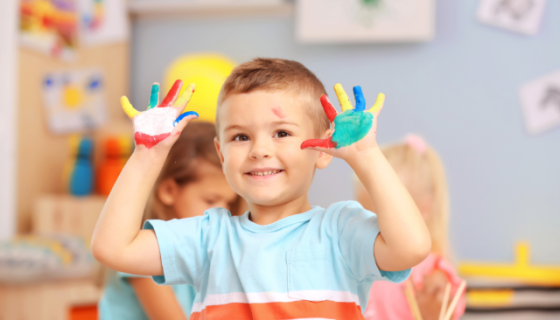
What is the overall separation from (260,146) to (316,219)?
0.11 meters

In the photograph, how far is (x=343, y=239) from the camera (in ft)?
1.88

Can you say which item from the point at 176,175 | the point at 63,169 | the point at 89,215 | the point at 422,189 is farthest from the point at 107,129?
the point at 422,189

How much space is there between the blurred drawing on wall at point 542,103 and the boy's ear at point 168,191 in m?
1.41

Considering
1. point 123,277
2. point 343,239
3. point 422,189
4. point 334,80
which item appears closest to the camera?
point 343,239

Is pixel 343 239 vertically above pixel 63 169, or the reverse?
pixel 343 239

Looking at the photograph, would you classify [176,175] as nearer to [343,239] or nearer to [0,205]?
[343,239]

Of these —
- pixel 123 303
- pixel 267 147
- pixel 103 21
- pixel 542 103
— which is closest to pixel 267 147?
pixel 267 147

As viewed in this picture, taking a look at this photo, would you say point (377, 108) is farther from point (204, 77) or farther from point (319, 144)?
point (204, 77)

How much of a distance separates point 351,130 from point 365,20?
5.15ft

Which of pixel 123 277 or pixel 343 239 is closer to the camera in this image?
pixel 343 239

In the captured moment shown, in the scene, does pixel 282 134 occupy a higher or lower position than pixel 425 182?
higher

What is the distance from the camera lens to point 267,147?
1.89ft

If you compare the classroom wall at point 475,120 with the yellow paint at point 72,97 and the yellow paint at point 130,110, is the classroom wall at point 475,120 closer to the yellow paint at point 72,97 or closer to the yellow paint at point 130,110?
the yellow paint at point 72,97

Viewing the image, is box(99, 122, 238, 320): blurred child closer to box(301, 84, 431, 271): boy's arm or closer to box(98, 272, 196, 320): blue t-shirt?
box(98, 272, 196, 320): blue t-shirt
